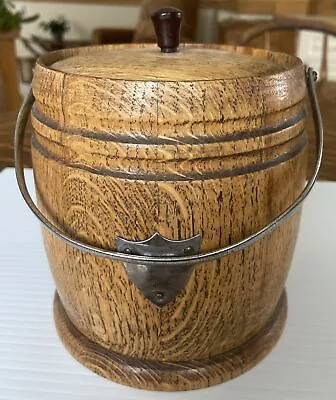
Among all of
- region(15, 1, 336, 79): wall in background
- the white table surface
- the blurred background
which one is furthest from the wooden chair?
region(15, 1, 336, 79): wall in background

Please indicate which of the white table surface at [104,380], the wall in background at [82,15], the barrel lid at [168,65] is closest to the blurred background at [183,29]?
the wall in background at [82,15]

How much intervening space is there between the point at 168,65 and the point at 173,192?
132mm

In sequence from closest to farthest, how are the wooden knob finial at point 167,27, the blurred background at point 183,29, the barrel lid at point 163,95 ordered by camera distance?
the barrel lid at point 163,95, the wooden knob finial at point 167,27, the blurred background at point 183,29

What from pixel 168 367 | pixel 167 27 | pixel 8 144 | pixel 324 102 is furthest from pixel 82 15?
pixel 168 367

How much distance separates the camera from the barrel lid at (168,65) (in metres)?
0.53

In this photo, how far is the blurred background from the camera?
177cm

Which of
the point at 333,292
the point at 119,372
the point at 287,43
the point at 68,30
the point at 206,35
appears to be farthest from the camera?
the point at 68,30

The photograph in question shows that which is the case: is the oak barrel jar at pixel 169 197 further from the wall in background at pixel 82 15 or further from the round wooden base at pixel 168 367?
the wall in background at pixel 82 15

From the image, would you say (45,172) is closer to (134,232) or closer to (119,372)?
(134,232)

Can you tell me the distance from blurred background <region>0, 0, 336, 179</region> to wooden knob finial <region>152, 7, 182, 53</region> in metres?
0.63

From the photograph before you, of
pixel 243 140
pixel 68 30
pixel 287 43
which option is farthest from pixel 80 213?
pixel 68 30

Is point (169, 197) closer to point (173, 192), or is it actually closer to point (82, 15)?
point (173, 192)

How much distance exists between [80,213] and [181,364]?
203 mm

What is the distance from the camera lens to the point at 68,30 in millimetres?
5328
